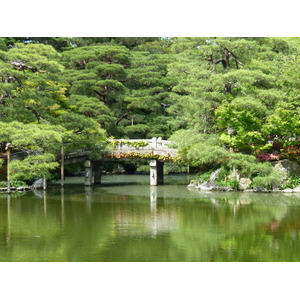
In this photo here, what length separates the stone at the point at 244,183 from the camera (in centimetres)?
2025

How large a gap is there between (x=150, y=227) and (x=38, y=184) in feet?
36.3

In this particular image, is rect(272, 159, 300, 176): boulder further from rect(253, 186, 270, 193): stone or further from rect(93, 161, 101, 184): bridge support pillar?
rect(93, 161, 101, 184): bridge support pillar

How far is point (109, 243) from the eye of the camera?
Answer: 1005cm

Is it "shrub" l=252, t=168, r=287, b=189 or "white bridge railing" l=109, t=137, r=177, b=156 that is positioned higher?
A: "white bridge railing" l=109, t=137, r=177, b=156

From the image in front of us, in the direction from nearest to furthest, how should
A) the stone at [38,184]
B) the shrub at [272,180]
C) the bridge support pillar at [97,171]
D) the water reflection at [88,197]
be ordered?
the water reflection at [88,197] → the shrub at [272,180] → the stone at [38,184] → the bridge support pillar at [97,171]

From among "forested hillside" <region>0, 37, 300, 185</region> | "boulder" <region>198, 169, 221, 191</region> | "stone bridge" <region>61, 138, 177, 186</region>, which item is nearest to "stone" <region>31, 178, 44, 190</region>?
"forested hillside" <region>0, 37, 300, 185</region>

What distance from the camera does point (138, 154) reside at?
23719 millimetres

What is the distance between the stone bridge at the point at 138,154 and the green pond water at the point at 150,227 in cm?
439

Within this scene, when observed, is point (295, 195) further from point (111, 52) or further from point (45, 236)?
point (111, 52)

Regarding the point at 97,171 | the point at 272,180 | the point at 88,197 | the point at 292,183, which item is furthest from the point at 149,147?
the point at 292,183

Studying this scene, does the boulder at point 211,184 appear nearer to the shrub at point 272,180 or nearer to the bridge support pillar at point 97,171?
the shrub at point 272,180

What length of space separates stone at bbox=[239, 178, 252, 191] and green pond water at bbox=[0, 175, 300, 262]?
1.22 m

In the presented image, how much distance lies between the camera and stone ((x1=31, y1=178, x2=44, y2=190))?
21.3 metres

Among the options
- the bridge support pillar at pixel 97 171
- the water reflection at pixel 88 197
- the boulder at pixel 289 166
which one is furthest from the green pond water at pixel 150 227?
the bridge support pillar at pixel 97 171
